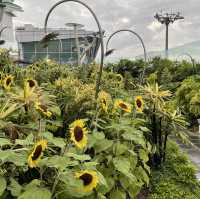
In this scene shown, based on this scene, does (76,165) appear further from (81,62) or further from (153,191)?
(81,62)

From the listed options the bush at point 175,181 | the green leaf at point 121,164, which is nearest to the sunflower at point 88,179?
the green leaf at point 121,164

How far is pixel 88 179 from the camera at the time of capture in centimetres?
146

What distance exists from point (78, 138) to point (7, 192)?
321 millimetres

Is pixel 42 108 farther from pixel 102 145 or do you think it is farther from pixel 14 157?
pixel 14 157

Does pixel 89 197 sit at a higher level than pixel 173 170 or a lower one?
higher

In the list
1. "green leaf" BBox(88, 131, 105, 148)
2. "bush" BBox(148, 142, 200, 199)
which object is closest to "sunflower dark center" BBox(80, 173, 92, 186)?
"green leaf" BBox(88, 131, 105, 148)

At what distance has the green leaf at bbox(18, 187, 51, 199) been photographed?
1409mm

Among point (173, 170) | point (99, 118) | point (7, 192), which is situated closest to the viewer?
point (7, 192)

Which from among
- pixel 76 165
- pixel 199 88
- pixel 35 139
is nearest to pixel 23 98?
pixel 35 139

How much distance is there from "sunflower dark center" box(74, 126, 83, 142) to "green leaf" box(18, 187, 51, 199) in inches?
8.9

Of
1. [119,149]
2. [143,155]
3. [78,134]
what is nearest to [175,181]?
[143,155]

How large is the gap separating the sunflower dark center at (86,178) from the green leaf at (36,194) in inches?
5.0

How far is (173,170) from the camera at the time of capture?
3.58 m

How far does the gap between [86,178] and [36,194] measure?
0.59ft
